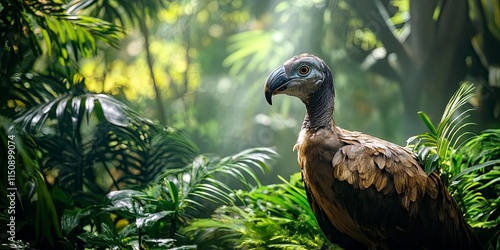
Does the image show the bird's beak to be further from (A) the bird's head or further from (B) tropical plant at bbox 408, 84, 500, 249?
(B) tropical plant at bbox 408, 84, 500, 249

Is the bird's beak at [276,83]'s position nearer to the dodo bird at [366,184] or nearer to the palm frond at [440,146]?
the dodo bird at [366,184]

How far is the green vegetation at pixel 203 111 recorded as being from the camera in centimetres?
277

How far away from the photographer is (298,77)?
94.0 inches

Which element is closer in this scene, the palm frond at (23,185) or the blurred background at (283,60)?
the palm frond at (23,185)

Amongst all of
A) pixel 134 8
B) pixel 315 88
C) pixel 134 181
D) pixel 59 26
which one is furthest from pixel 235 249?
pixel 134 8

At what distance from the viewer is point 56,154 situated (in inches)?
130

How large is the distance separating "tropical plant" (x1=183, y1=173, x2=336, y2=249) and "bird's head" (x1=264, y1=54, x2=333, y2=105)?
726mm

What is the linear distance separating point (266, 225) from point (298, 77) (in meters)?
0.85

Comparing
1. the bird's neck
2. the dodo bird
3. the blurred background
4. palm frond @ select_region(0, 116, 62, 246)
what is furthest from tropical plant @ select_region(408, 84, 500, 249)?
palm frond @ select_region(0, 116, 62, 246)

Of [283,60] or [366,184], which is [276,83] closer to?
[366,184]

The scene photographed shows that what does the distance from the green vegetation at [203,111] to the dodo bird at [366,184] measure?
0.16 meters

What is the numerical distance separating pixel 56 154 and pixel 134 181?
0.51 m

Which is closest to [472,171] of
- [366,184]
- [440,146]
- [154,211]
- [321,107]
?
[440,146]

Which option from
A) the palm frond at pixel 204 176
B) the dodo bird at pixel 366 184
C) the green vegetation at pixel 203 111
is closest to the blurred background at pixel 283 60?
the green vegetation at pixel 203 111
